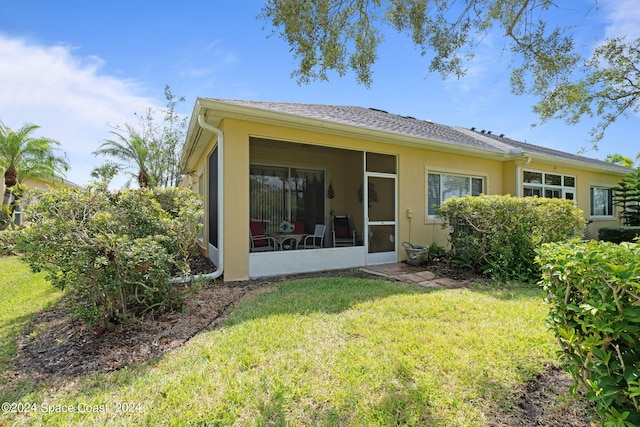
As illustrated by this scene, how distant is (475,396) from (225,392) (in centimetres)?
197

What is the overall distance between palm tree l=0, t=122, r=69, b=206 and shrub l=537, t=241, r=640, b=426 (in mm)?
16871

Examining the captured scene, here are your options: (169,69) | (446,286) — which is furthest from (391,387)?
(169,69)

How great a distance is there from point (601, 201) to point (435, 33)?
1455cm

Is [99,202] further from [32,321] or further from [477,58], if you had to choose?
[477,58]

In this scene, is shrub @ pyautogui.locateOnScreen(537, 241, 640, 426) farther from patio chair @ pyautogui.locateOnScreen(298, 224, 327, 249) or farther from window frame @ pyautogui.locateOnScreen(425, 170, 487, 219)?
patio chair @ pyautogui.locateOnScreen(298, 224, 327, 249)

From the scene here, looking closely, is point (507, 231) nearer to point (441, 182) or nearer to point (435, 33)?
point (441, 182)

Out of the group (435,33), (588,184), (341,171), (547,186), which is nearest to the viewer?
(435,33)

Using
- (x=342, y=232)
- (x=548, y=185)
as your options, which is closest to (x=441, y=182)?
(x=342, y=232)

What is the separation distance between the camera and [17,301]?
5113 mm

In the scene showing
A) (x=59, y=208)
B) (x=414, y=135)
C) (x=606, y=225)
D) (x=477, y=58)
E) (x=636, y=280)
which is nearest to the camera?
(x=636, y=280)

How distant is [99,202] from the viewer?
12.7 feet

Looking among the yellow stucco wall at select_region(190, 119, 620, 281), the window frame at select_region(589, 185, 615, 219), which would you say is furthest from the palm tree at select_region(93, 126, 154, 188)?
the window frame at select_region(589, 185, 615, 219)

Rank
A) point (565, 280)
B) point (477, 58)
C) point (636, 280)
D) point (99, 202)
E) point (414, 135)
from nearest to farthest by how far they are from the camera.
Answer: point (636, 280) → point (565, 280) → point (99, 202) → point (477, 58) → point (414, 135)

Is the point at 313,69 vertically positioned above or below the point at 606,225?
above
